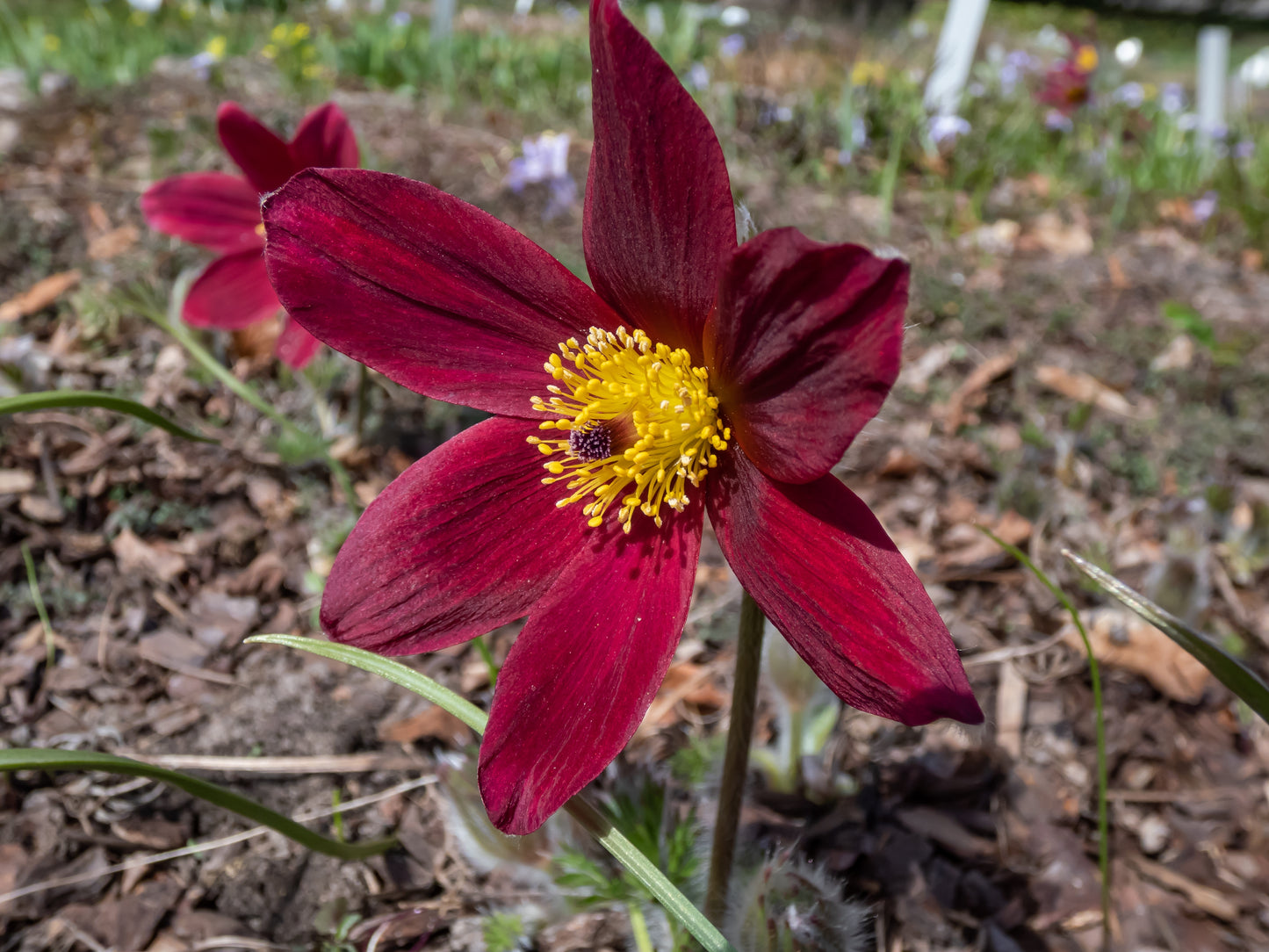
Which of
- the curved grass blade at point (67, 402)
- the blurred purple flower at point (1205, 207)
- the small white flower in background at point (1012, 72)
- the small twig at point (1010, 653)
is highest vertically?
the small white flower in background at point (1012, 72)

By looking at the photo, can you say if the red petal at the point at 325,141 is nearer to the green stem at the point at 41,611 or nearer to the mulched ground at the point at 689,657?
the mulched ground at the point at 689,657

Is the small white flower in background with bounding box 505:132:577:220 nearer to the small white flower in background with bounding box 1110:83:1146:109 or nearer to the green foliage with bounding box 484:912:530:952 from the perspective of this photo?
the green foliage with bounding box 484:912:530:952

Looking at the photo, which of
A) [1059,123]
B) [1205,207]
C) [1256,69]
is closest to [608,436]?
[1205,207]

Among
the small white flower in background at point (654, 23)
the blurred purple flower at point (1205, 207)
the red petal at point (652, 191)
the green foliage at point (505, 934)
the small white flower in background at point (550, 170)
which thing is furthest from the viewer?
the small white flower in background at point (654, 23)

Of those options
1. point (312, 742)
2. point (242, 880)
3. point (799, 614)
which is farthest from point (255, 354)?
point (799, 614)

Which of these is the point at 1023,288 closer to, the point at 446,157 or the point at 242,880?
the point at 446,157

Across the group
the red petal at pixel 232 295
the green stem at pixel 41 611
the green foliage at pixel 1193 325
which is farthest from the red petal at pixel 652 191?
the green foliage at pixel 1193 325

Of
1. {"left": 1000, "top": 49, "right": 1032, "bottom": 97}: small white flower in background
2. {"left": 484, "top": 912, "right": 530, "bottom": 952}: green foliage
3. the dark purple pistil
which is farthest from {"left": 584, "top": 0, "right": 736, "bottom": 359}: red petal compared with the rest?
{"left": 1000, "top": 49, "right": 1032, "bottom": 97}: small white flower in background
